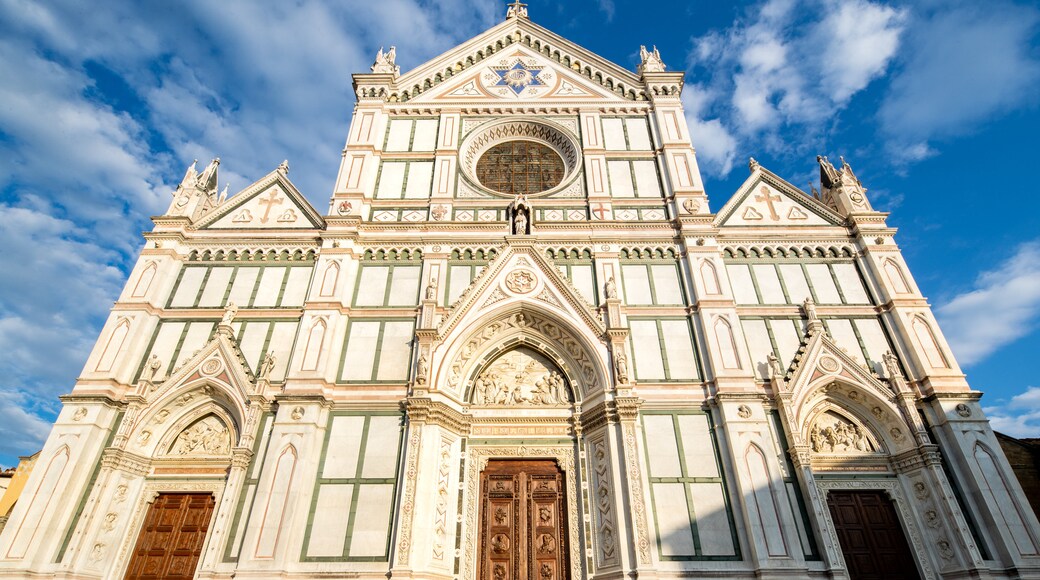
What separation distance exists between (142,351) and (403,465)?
7.46m

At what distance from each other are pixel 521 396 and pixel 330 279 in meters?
6.02

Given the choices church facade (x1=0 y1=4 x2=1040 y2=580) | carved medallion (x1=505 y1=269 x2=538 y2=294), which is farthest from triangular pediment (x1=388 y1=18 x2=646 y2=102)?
carved medallion (x1=505 y1=269 x2=538 y2=294)

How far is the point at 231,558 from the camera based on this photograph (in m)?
11.6

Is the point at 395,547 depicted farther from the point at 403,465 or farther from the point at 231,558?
the point at 231,558

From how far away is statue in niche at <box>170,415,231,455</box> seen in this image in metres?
13.4

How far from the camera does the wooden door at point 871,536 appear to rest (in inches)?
469

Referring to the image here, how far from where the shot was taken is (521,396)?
14.5m

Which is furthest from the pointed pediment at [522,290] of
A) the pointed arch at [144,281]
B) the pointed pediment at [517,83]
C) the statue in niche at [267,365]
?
the pointed arch at [144,281]

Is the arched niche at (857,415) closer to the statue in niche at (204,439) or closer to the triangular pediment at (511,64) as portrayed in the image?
the triangular pediment at (511,64)

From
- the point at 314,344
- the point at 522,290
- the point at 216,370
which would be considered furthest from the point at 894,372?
the point at 216,370

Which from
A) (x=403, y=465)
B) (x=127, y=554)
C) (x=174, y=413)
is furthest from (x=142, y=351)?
(x=403, y=465)

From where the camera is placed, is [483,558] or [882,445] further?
[882,445]

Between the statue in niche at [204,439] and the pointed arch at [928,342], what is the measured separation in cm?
1686

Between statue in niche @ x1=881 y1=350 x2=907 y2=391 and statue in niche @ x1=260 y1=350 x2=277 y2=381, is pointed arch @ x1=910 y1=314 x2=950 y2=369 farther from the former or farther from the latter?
statue in niche @ x1=260 y1=350 x2=277 y2=381
